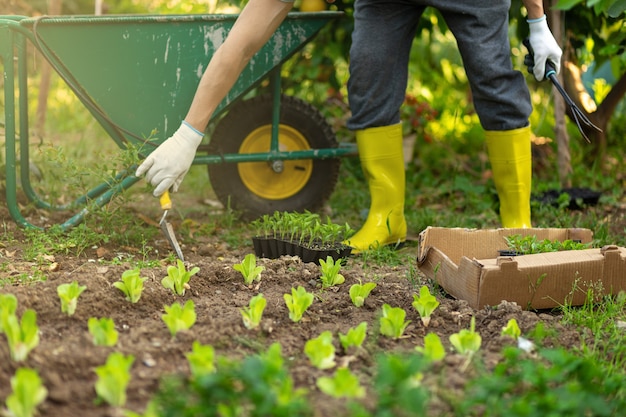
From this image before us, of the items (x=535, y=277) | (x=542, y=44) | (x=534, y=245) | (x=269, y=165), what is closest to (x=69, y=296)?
(x=535, y=277)

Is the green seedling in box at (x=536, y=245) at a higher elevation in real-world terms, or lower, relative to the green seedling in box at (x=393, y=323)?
higher

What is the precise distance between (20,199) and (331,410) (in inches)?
93.9

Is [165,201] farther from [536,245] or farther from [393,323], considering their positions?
[536,245]

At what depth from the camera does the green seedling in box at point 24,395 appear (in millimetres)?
1381

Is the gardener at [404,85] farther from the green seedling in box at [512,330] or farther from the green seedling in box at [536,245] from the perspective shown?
the green seedling in box at [512,330]

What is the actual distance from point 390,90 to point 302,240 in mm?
718

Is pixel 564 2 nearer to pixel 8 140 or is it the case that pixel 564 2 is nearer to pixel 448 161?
pixel 8 140

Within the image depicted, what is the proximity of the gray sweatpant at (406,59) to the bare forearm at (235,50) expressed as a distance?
448 millimetres

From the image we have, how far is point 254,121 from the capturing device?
11.6 feet

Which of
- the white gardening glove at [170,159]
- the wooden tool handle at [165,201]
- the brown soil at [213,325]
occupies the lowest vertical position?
the brown soil at [213,325]

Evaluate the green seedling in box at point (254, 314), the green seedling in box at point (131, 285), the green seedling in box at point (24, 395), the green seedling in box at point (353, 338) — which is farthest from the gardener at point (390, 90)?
the green seedling in box at point (24, 395)

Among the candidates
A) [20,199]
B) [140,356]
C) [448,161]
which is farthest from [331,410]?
[448,161]

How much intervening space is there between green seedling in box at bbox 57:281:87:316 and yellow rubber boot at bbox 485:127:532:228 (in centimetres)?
171

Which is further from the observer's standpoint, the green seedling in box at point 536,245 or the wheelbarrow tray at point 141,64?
the wheelbarrow tray at point 141,64
